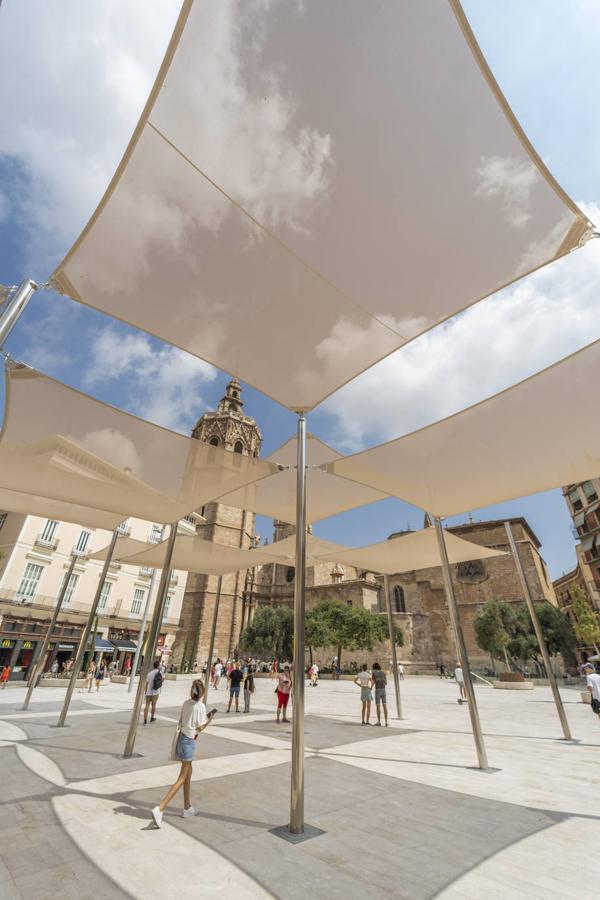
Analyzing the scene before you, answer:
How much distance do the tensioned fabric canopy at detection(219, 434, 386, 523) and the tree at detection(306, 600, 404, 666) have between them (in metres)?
25.2

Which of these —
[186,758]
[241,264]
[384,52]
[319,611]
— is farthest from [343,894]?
[319,611]

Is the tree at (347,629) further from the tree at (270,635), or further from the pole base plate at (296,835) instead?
the pole base plate at (296,835)

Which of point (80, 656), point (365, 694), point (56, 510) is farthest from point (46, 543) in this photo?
point (365, 694)

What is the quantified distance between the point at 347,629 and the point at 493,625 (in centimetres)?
1037

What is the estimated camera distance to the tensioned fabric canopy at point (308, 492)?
6305mm

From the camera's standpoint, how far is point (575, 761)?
609cm

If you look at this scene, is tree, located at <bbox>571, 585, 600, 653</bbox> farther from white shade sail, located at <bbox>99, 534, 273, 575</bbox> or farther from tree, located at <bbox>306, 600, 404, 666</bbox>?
white shade sail, located at <bbox>99, 534, 273, 575</bbox>

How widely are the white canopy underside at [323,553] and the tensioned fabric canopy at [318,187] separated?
6.55m

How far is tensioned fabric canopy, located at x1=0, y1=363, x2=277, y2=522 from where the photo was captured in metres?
4.27

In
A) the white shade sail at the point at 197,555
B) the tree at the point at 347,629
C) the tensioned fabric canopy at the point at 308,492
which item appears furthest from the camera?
the tree at the point at 347,629

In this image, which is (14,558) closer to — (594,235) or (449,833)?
(449,833)

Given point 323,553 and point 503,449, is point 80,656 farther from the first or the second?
point 503,449

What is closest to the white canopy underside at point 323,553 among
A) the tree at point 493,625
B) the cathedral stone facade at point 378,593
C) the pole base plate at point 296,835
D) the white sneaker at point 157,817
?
the pole base plate at point 296,835

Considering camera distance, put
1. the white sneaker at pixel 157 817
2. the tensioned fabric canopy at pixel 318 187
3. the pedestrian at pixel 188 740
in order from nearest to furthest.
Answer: the tensioned fabric canopy at pixel 318 187
the white sneaker at pixel 157 817
the pedestrian at pixel 188 740
